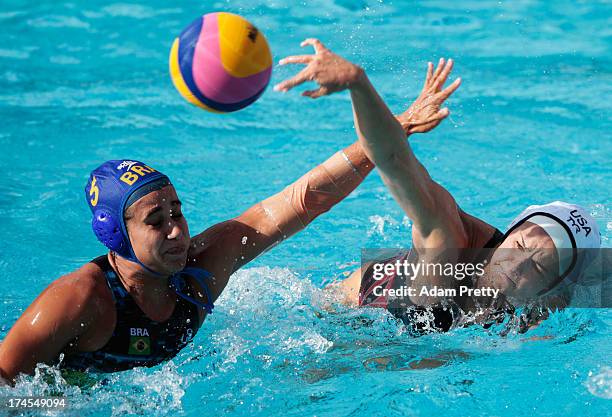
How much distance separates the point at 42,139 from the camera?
703 centimetres

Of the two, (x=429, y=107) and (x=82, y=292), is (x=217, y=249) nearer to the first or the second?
(x=82, y=292)

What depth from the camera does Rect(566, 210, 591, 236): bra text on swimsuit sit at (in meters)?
3.82

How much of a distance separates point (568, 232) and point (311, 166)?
316cm

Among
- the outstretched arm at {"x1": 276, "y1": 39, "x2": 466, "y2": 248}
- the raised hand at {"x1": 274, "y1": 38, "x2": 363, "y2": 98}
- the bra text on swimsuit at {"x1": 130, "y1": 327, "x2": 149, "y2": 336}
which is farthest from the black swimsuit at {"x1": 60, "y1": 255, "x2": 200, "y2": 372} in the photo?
the raised hand at {"x1": 274, "y1": 38, "x2": 363, "y2": 98}

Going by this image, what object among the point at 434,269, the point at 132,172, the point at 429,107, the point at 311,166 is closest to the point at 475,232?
the point at 434,269

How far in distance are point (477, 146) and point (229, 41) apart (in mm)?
3966

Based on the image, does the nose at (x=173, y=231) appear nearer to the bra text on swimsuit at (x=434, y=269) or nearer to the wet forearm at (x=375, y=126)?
the wet forearm at (x=375, y=126)

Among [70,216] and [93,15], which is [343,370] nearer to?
[70,216]

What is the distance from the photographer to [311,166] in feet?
22.0

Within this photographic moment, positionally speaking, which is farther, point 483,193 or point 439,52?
point 439,52

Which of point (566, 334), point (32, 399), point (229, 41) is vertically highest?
point (229, 41)

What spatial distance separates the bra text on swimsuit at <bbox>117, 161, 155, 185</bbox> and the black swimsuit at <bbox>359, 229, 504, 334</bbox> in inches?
48.9

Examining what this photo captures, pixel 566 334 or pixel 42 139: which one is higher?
pixel 42 139

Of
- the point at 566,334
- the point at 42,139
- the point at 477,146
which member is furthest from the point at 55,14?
the point at 566,334
